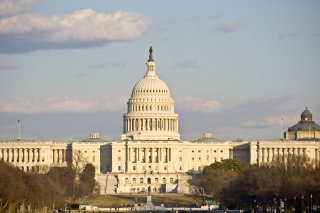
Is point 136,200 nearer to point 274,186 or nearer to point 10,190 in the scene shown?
point 274,186

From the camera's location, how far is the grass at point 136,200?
179125mm

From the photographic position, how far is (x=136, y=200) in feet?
613

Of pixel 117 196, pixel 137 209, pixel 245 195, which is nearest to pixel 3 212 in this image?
pixel 245 195

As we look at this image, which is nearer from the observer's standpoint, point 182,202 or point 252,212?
point 252,212

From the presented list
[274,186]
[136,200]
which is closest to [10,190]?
[274,186]

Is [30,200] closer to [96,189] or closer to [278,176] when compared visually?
[278,176]

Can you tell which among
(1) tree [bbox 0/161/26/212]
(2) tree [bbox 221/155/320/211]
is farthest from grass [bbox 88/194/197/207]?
(1) tree [bbox 0/161/26/212]

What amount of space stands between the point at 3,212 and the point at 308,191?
25056 mm

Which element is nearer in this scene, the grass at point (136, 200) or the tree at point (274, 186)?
the tree at point (274, 186)

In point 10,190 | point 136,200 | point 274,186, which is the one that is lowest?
point 10,190

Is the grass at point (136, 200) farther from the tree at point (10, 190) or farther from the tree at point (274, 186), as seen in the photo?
the tree at point (10, 190)

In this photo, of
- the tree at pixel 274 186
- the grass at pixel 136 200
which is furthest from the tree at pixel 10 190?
the grass at pixel 136 200

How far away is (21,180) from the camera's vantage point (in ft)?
432

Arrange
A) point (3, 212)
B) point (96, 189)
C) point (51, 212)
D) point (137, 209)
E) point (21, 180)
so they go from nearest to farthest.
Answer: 1. point (3, 212)
2. point (21, 180)
3. point (51, 212)
4. point (137, 209)
5. point (96, 189)
